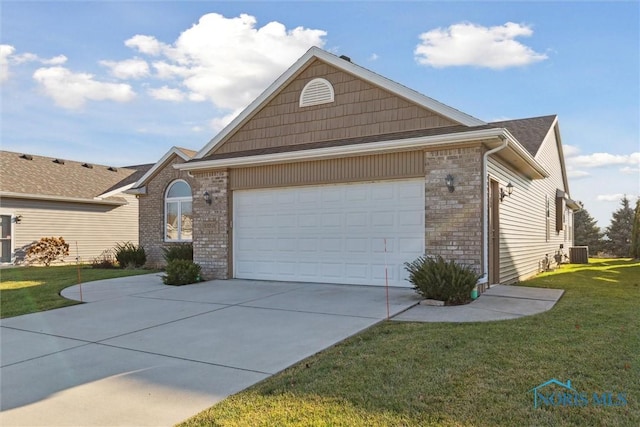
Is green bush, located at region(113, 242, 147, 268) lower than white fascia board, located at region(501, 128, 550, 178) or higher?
lower

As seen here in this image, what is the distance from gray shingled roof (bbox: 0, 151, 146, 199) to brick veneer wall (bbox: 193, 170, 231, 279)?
439 inches

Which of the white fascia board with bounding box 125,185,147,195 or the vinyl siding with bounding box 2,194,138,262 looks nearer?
the white fascia board with bounding box 125,185,147,195

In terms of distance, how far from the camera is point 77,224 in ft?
70.2

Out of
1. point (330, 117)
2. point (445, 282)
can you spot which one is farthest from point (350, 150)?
point (445, 282)

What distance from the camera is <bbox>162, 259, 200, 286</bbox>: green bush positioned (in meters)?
11.0

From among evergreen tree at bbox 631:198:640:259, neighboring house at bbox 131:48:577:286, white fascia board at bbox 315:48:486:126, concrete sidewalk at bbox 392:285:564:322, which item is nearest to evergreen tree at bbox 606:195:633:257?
evergreen tree at bbox 631:198:640:259

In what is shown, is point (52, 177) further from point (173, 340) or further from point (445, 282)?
point (445, 282)

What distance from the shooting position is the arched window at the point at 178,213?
57.1ft

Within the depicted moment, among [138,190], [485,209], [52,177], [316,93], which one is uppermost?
[316,93]

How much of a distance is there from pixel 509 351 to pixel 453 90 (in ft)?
35.4

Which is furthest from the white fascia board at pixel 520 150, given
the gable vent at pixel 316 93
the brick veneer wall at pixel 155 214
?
the brick veneer wall at pixel 155 214

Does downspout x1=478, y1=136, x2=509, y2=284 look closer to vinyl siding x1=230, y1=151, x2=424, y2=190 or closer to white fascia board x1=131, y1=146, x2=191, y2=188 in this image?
vinyl siding x1=230, y1=151, x2=424, y2=190

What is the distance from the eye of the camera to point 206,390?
3.95 meters

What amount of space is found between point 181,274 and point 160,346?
5776 millimetres
